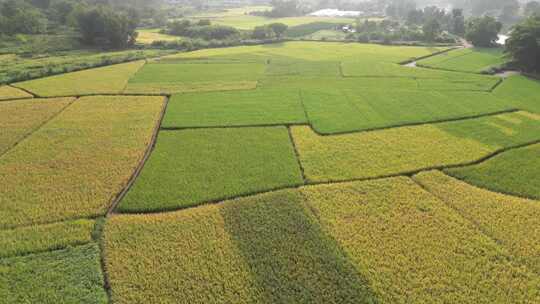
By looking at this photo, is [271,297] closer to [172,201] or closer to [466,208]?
[172,201]

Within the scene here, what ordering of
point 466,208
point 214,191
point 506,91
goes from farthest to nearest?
1. point 506,91
2. point 214,191
3. point 466,208

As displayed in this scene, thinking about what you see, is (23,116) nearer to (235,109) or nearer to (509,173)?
(235,109)

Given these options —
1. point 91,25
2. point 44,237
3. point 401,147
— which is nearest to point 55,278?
point 44,237

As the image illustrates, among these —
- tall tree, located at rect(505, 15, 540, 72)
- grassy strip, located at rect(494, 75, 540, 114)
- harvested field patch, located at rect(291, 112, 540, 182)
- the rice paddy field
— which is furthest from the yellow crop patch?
tall tree, located at rect(505, 15, 540, 72)

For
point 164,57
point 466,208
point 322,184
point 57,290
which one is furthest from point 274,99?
point 164,57

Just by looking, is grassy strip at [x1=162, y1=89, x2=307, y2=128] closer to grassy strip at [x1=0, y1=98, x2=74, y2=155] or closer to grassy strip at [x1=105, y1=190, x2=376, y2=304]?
grassy strip at [x1=0, y1=98, x2=74, y2=155]

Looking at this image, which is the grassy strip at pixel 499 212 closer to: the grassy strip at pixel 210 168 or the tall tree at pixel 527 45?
the grassy strip at pixel 210 168

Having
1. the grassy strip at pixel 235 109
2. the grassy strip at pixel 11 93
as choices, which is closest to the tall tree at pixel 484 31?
the grassy strip at pixel 235 109

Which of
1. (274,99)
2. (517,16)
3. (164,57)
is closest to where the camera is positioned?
(274,99)
